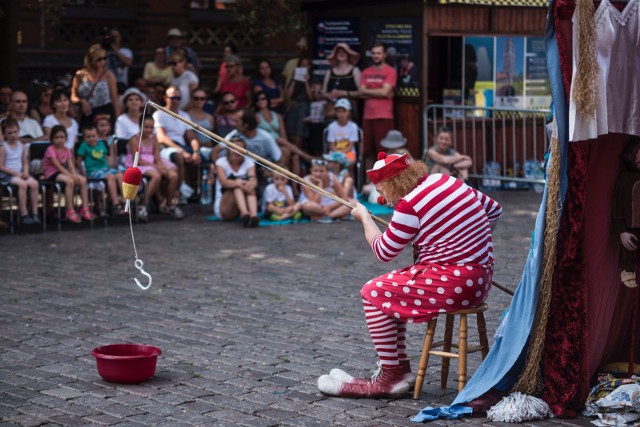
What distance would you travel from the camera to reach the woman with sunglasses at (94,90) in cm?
1622

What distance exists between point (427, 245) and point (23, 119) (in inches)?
356

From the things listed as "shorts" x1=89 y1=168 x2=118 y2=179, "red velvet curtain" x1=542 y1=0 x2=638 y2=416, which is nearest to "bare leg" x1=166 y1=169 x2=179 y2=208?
"shorts" x1=89 y1=168 x2=118 y2=179

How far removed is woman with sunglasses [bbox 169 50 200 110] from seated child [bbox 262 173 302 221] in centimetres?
257

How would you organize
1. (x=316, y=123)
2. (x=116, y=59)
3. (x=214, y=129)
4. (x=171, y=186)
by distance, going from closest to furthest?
1. (x=171, y=186)
2. (x=214, y=129)
3. (x=316, y=123)
4. (x=116, y=59)

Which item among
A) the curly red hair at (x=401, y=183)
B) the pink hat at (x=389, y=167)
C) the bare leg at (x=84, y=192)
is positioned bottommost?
the bare leg at (x=84, y=192)

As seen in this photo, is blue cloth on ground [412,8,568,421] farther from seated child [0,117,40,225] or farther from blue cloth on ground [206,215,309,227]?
seated child [0,117,40,225]

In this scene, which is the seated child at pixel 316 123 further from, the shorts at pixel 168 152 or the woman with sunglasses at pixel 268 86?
the shorts at pixel 168 152

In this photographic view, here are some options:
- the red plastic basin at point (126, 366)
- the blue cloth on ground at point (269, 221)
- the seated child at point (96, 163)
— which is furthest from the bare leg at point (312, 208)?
the red plastic basin at point (126, 366)

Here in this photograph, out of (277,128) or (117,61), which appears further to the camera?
(117,61)

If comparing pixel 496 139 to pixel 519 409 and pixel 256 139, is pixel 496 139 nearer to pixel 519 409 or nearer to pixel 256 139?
pixel 256 139

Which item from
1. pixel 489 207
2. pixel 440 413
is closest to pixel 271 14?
pixel 489 207

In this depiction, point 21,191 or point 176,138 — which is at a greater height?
point 176,138

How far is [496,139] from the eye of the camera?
59.8ft

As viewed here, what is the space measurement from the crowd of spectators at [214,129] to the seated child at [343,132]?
0.04 feet
